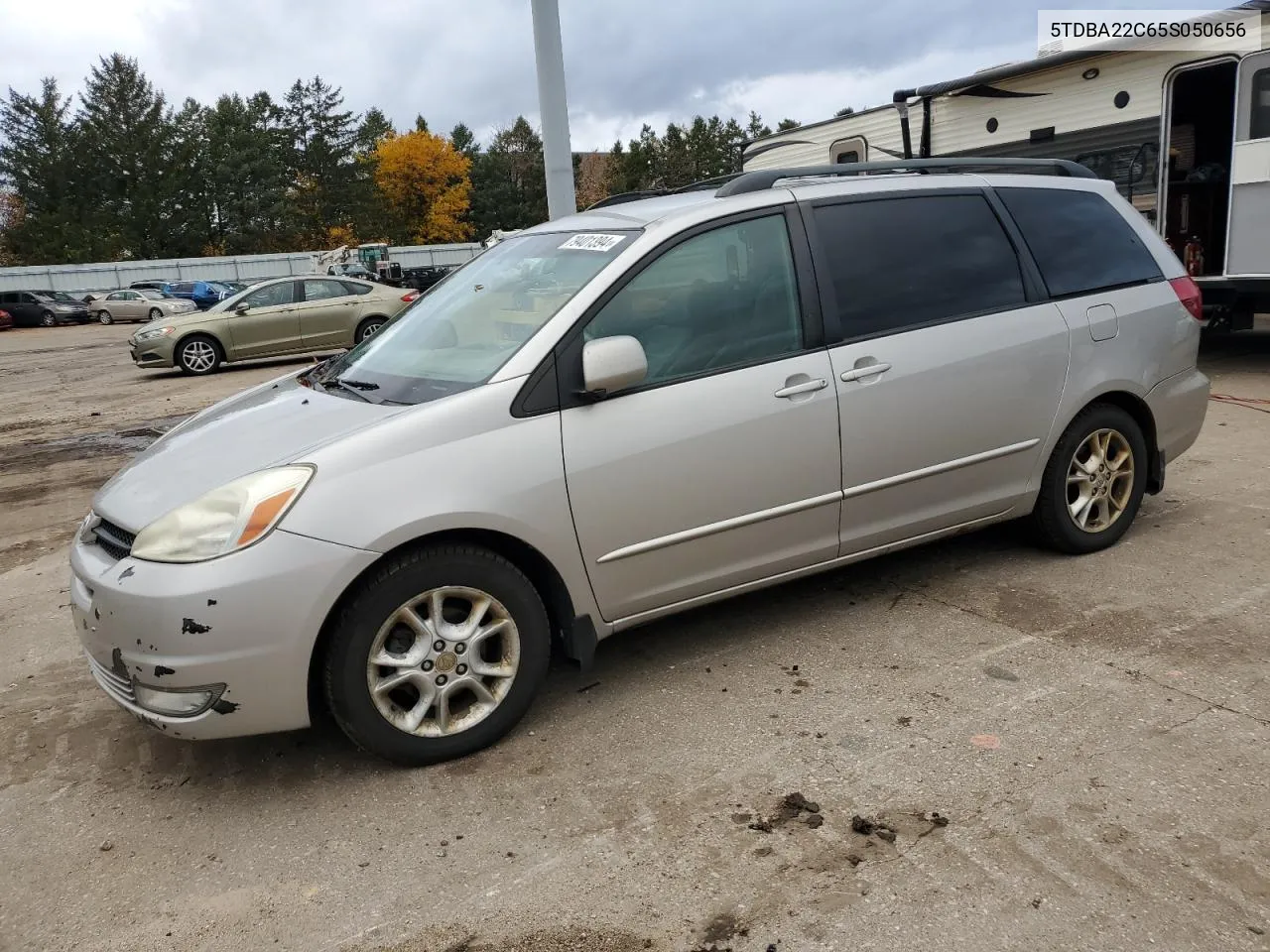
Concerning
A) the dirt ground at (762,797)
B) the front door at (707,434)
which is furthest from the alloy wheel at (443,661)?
the front door at (707,434)

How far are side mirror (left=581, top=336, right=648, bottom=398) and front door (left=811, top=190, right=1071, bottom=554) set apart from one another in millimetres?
885

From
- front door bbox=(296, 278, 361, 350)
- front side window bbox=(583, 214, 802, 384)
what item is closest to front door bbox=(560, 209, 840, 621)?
front side window bbox=(583, 214, 802, 384)

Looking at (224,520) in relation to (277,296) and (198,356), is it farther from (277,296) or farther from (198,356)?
(277,296)

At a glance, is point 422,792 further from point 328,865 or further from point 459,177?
point 459,177

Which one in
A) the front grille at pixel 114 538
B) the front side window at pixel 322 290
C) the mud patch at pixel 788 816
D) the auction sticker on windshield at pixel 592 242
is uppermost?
the front side window at pixel 322 290

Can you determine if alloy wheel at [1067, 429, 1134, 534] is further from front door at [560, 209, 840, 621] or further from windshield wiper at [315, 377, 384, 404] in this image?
windshield wiper at [315, 377, 384, 404]

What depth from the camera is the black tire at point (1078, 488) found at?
458 cm

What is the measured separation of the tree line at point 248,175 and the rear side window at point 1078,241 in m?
49.1

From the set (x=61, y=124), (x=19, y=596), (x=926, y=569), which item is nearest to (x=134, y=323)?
(x=61, y=124)

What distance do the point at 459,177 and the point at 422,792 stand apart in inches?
3188

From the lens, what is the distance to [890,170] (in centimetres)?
443

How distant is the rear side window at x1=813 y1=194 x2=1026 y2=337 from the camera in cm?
404

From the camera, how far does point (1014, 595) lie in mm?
4410

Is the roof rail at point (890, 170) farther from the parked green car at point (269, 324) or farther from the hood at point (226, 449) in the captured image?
the parked green car at point (269, 324)
